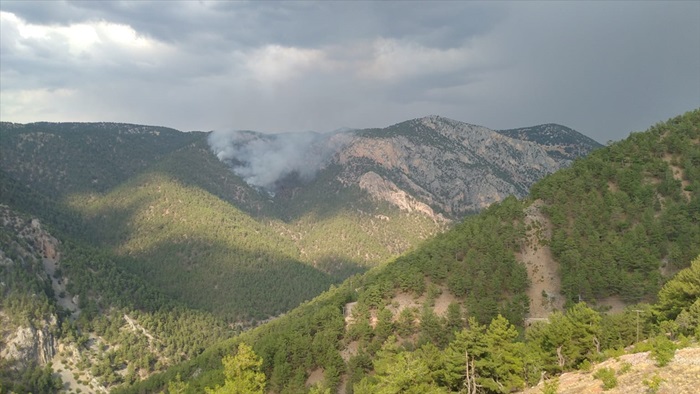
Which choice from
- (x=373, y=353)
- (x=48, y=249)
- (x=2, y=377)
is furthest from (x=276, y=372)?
(x=48, y=249)

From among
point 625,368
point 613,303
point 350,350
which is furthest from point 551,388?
point 613,303

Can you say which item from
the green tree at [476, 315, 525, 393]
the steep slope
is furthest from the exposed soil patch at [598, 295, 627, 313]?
the steep slope

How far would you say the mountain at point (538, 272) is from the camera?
80375mm

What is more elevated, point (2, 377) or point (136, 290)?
point (136, 290)

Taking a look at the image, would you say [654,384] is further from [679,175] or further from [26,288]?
[26,288]

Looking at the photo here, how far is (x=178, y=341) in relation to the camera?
16450cm

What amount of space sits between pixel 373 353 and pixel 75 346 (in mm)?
106564

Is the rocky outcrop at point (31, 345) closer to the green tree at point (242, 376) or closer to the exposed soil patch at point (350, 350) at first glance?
the exposed soil patch at point (350, 350)

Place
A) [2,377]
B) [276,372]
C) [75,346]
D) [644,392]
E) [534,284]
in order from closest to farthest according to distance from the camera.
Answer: [644,392]
[276,372]
[534,284]
[2,377]
[75,346]

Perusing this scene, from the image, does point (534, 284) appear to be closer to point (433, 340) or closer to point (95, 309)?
point (433, 340)

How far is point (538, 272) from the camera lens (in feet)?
309

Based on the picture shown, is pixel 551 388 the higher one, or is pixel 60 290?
pixel 551 388

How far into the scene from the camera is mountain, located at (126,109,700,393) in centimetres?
8038

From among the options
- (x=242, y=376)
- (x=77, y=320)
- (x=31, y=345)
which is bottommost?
(x=31, y=345)
